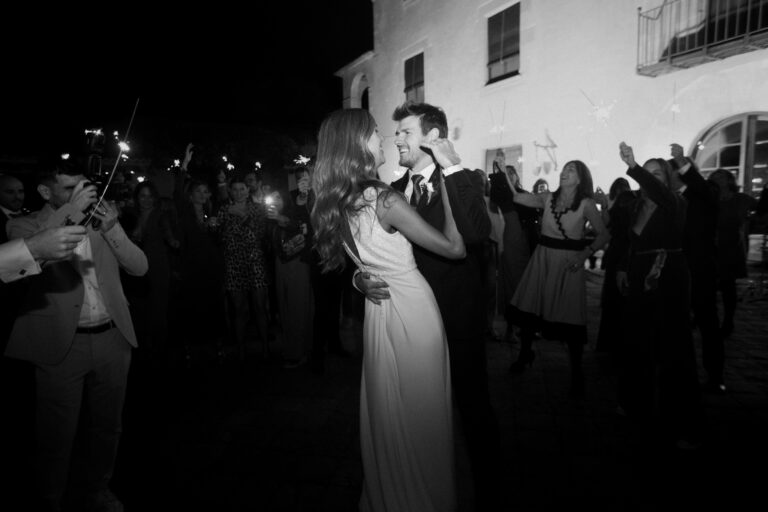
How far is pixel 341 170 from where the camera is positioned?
2.12 meters

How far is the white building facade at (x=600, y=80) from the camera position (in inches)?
294

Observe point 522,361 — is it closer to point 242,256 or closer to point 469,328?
point 469,328

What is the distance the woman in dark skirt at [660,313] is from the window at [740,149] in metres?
5.90

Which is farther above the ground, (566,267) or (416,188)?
(416,188)

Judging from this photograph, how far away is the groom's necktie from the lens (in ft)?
8.74

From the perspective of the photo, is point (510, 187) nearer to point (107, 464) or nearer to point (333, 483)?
point (333, 483)

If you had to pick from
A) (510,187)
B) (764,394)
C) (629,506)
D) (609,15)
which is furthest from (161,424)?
(609,15)

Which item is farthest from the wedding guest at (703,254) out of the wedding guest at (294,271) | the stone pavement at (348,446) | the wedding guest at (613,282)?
the wedding guest at (294,271)

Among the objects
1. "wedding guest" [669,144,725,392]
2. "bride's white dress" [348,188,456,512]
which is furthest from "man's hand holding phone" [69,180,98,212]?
"wedding guest" [669,144,725,392]

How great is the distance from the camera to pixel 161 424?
360 centimetres

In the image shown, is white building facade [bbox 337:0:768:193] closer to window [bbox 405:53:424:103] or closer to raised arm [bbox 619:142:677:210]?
window [bbox 405:53:424:103]

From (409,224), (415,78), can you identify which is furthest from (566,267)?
(415,78)

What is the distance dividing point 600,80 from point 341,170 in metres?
8.96

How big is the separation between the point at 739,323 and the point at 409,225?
6.91m
